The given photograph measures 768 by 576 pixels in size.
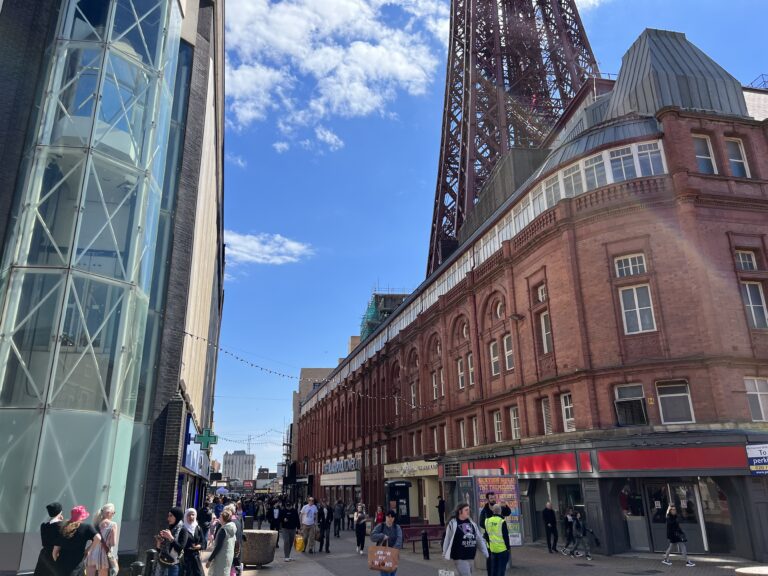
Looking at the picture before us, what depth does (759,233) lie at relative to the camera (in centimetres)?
1938

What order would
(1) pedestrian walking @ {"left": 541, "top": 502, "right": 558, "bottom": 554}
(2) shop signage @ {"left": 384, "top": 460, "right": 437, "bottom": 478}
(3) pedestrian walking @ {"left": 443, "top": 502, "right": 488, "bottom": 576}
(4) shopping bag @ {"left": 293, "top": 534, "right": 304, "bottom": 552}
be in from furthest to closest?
(2) shop signage @ {"left": 384, "top": 460, "right": 437, "bottom": 478} < (4) shopping bag @ {"left": 293, "top": 534, "right": 304, "bottom": 552} < (1) pedestrian walking @ {"left": 541, "top": 502, "right": 558, "bottom": 554} < (3) pedestrian walking @ {"left": 443, "top": 502, "right": 488, "bottom": 576}

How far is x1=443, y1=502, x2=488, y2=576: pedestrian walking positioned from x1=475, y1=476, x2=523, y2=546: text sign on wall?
26.0 ft

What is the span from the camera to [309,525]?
63.2 ft

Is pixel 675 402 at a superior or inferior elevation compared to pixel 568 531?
superior

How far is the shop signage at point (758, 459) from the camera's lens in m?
15.7

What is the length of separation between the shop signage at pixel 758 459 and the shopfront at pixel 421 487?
1818 cm

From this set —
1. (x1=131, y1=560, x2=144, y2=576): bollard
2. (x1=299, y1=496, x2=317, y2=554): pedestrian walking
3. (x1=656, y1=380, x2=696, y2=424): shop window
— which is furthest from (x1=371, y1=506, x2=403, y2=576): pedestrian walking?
(x1=656, y1=380, x2=696, y2=424): shop window

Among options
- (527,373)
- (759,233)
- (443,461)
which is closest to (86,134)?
(527,373)

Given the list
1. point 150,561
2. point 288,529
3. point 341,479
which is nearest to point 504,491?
point 288,529

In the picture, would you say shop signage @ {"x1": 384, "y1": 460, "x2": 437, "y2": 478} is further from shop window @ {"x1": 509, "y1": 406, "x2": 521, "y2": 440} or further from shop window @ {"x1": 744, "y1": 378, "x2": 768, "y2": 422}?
shop window @ {"x1": 744, "y1": 378, "x2": 768, "y2": 422}

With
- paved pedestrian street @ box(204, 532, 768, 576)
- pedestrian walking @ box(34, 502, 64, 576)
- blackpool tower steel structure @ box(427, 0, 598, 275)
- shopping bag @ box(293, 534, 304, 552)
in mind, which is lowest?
paved pedestrian street @ box(204, 532, 768, 576)

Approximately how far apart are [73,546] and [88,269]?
5.80 metres

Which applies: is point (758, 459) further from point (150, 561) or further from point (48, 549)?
point (48, 549)

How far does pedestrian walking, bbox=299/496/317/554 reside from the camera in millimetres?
18984
